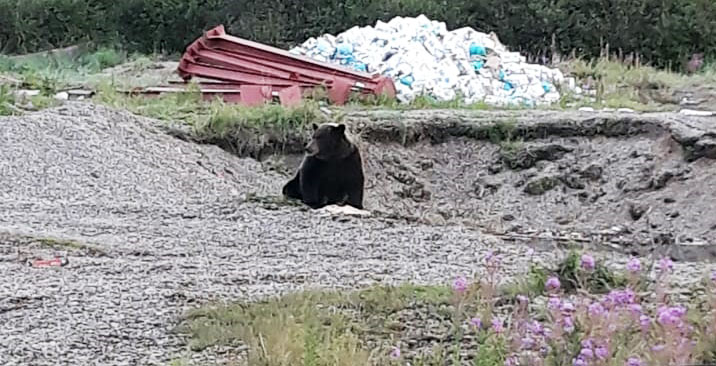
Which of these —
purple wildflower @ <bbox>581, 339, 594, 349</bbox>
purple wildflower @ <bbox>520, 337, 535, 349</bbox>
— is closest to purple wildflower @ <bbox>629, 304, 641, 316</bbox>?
purple wildflower @ <bbox>581, 339, 594, 349</bbox>

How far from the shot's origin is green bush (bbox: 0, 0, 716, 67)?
21.7 metres

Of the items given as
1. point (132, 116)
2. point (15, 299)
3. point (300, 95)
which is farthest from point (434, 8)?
point (15, 299)

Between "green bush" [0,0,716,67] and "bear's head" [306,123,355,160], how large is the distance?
11470 mm

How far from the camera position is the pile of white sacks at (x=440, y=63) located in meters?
16.4

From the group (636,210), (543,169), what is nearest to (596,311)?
(636,210)

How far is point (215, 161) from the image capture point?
1277cm

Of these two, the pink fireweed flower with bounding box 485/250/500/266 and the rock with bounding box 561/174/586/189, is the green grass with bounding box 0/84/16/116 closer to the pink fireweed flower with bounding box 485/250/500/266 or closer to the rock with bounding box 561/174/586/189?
the rock with bounding box 561/174/586/189

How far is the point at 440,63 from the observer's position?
56.5ft

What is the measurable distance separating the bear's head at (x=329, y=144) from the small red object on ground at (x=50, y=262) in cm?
377

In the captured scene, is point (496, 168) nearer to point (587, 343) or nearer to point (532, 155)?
point (532, 155)

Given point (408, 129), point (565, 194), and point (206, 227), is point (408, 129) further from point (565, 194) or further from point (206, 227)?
point (206, 227)

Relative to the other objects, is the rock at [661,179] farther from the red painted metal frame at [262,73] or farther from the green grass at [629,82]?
the red painted metal frame at [262,73]

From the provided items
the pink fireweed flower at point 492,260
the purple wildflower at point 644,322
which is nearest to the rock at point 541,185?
the pink fireweed flower at point 492,260

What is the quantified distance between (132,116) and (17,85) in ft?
9.52
